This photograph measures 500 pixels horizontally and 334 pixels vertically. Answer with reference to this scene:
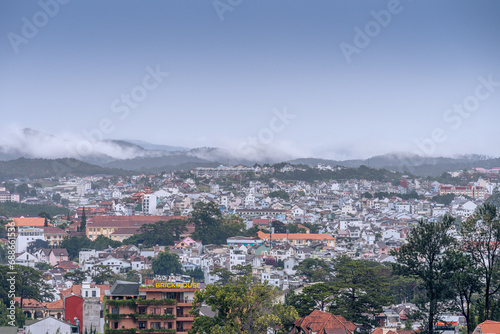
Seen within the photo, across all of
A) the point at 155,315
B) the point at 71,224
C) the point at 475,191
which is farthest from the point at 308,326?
the point at 475,191

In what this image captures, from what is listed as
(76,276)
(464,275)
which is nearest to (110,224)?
(76,276)

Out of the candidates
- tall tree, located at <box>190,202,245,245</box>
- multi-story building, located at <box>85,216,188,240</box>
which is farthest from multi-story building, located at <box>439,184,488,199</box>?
multi-story building, located at <box>85,216,188,240</box>

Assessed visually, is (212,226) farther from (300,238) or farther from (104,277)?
(104,277)

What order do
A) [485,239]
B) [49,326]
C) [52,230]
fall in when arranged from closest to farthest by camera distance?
[485,239] < [49,326] < [52,230]

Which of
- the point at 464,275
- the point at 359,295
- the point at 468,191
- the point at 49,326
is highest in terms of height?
the point at 468,191

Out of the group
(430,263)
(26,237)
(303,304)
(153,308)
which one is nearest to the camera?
(430,263)

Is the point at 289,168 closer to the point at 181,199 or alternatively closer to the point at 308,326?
the point at 181,199
